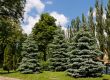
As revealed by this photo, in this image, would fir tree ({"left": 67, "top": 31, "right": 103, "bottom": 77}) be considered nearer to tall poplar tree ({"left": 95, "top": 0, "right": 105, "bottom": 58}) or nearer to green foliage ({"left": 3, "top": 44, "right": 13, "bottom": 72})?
green foliage ({"left": 3, "top": 44, "right": 13, "bottom": 72})

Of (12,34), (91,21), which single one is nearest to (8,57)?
(12,34)

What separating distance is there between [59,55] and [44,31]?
710 inches

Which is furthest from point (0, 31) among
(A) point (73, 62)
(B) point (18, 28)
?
(A) point (73, 62)

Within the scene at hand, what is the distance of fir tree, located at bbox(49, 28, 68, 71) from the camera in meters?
32.8

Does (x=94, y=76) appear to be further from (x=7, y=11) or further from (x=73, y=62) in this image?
(x=7, y=11)

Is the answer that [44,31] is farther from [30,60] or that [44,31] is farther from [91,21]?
[30,60]

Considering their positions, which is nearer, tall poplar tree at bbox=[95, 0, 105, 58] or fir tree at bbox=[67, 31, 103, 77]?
fir tree at bbox=[67, 31, 103, 77]

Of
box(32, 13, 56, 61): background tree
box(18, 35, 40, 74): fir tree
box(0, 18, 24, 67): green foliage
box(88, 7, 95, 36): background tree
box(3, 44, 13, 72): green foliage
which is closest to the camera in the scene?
box(18, 35, 40, 74): fir tree

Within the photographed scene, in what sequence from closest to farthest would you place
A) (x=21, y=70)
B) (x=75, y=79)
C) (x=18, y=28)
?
1. (x=75, y=79)
2. (x=21, y=70)
3. (x=18, y=28)

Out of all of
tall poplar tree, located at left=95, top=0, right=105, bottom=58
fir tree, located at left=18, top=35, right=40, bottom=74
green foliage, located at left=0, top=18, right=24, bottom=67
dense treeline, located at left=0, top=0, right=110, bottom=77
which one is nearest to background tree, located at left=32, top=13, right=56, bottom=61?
dense treeline, located at left=0, top=0, right=110, bottom=77

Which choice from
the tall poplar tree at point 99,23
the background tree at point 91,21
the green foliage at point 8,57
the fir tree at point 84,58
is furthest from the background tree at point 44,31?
the fir tree at point 84,58

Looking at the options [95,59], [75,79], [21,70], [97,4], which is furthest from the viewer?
[97,4]

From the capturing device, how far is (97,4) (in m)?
44.0

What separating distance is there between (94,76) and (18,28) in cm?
2579
